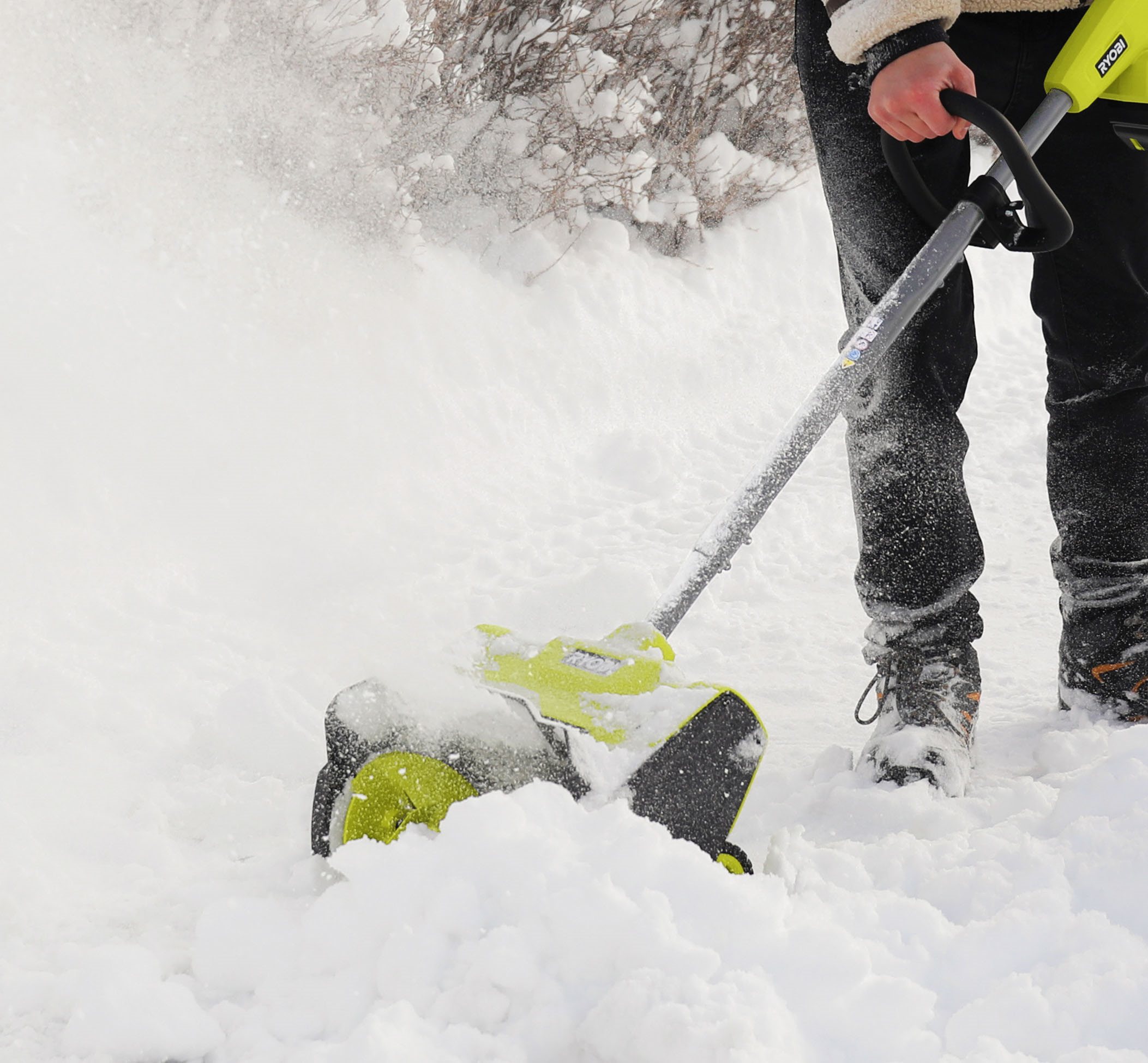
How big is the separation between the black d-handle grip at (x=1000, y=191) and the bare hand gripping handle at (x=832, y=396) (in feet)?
0.11

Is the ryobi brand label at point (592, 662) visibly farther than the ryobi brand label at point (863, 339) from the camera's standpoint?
No

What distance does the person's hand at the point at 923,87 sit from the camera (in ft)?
5.22

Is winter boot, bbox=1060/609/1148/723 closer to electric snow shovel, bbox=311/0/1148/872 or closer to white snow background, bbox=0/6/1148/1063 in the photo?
white snow background, bbox=0/6/1148/1063

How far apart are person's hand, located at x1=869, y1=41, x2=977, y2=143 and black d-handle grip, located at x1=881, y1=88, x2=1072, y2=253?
17mm

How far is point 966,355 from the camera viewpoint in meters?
1.96

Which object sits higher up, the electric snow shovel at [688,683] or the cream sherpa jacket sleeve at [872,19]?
the cream sherpa jacket sleeve at [872,19]

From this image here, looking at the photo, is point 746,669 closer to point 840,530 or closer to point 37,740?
point 840,530

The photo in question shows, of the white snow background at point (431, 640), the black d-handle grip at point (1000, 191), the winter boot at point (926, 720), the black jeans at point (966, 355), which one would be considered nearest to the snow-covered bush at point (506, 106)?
the white snow background at point (431, 640)

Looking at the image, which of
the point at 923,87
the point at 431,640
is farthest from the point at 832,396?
the point at 431,640

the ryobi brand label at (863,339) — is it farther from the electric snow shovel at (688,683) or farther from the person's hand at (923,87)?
the person's hand at (923,87)

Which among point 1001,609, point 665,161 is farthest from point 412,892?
point 665,161

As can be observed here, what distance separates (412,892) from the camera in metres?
1.20

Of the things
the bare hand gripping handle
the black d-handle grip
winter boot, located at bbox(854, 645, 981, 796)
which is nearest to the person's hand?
the black d-handle grip

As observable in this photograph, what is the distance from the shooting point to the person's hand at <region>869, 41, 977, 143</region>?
→ 159cm
